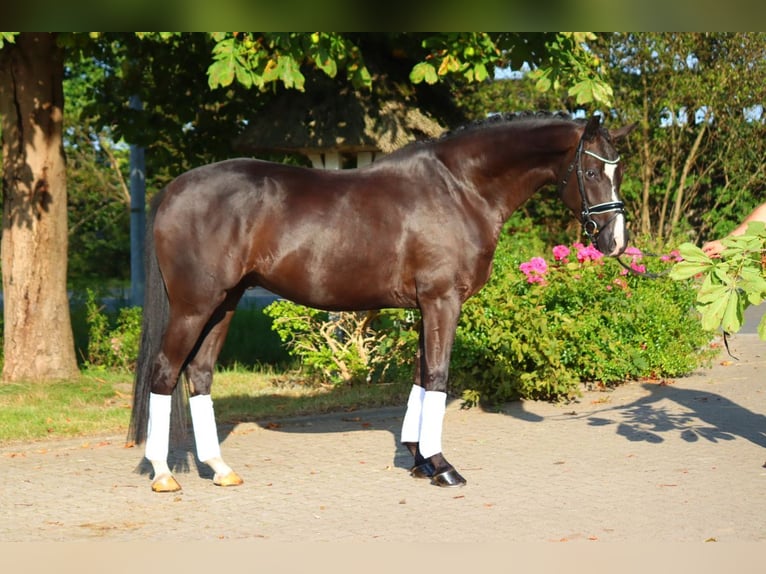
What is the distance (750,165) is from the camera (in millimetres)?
20719

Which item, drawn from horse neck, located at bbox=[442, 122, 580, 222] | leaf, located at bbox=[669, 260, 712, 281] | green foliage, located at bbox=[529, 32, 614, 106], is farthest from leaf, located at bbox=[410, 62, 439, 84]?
leaf, located at bbox=[669, 260, 712, 281]

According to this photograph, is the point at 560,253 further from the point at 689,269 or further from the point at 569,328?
the point at 689,269

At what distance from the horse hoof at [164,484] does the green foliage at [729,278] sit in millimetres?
3321

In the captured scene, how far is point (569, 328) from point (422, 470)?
10.1ft

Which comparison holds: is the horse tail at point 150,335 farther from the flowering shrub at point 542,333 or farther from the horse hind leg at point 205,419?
the flowering shrub at point 542,333

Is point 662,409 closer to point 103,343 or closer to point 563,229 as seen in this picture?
point 103,343

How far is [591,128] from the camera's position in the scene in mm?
6223

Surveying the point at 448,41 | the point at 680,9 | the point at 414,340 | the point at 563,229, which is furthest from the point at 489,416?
the point at 563,229

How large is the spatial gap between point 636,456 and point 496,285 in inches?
117

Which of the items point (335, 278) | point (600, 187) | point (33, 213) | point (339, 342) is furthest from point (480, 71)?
point (33, 213)

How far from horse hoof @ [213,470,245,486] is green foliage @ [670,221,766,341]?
3.03 metres

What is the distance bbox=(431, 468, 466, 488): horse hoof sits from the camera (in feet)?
20.7

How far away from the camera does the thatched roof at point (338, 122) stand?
10.9m

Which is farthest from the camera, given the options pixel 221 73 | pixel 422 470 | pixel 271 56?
pixel 271 56
